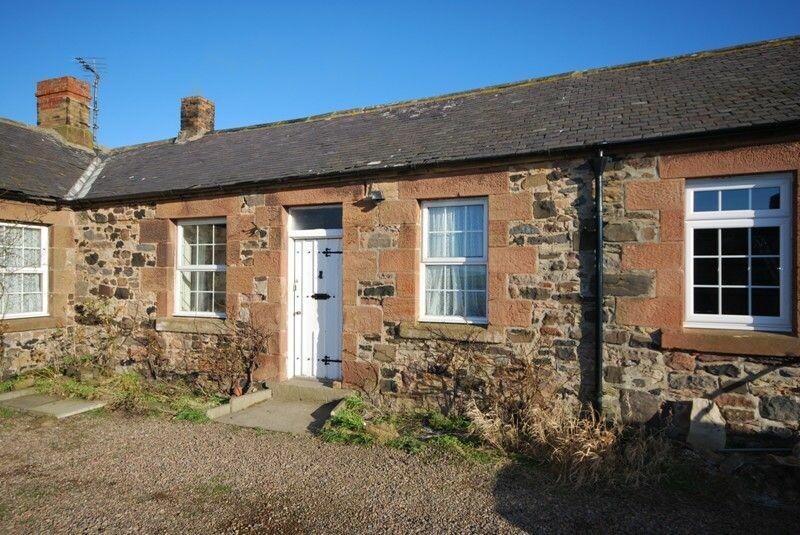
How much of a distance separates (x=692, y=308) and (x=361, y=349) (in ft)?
13.5

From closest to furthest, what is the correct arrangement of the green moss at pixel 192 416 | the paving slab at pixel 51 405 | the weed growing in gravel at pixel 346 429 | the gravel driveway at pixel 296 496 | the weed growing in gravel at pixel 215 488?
the gravel driveway at pixel 296 496, the weed growing in gravel at pixel 215 488, the weed growing in gravel at pixel 346 429, the green moss at pixel 192 416, the paving slab at pixel 51 405

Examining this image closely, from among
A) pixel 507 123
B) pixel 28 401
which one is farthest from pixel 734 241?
pixel 28 401

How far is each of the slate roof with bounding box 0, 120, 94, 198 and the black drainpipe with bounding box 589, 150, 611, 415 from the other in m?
8.97

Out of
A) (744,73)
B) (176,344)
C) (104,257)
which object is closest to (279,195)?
(176,344)

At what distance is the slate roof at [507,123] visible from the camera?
19.5 ft

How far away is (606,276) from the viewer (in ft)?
19.1

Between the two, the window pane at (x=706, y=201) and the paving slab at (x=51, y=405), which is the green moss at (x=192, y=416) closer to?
the paving slab at (x=51, y=405)

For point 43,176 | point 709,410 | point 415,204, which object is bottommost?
point 709,410

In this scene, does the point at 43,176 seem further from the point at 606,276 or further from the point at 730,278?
the point at 730,278

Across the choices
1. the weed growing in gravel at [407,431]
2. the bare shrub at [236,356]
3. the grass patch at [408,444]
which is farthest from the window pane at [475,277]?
the bare shrub at [236,356]

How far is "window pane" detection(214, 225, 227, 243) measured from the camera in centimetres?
844

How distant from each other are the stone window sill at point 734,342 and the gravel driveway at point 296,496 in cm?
157

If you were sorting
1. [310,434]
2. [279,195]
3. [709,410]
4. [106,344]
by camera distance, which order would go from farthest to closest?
[106,344], [279,195], [310,434], [709,410]

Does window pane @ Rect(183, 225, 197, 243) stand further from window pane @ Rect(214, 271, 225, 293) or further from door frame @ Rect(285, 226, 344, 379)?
door frame @ Rect(285, 226, 344, 379)
